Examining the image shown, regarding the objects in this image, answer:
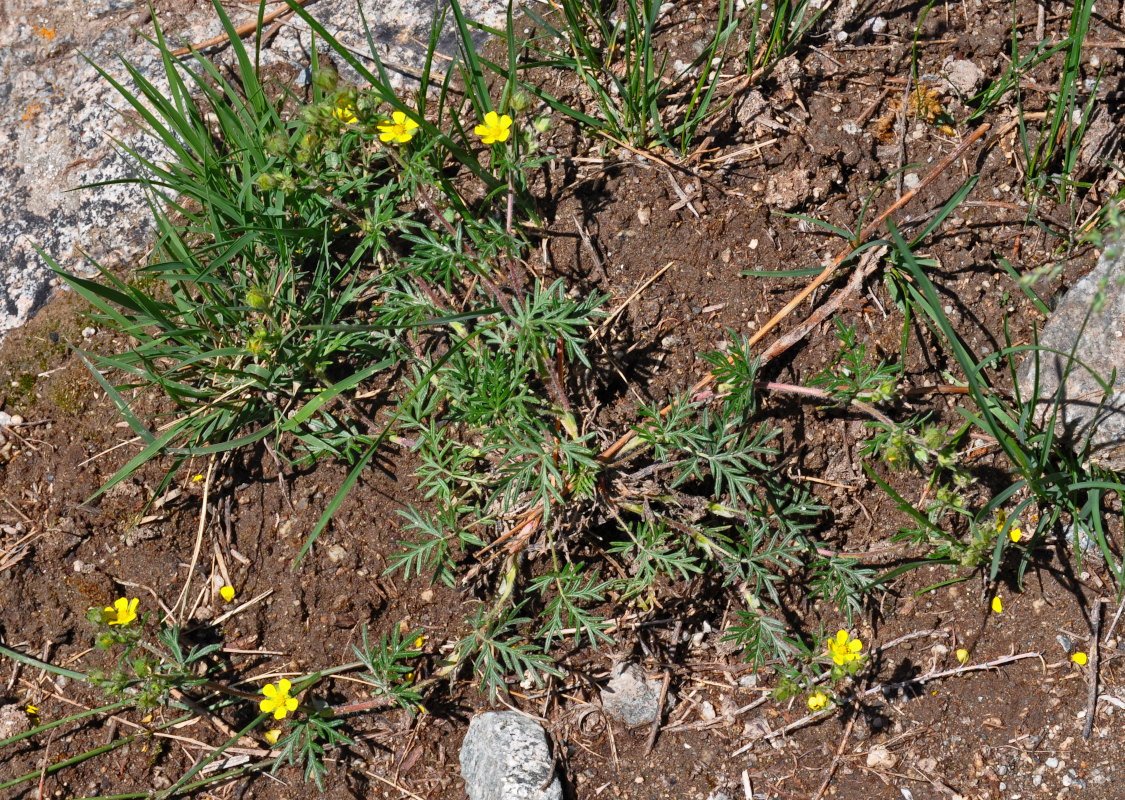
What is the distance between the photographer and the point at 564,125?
3059 mm

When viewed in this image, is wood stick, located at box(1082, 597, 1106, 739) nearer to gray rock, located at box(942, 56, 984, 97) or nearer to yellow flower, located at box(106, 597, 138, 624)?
gray rock, located at box(942, 56, 984, 97)

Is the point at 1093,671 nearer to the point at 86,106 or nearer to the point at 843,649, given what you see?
the point at 843,649

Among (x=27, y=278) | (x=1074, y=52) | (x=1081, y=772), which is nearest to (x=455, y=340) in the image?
(x=27, y=278)

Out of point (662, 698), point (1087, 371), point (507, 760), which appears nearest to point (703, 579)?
point (662, 698)

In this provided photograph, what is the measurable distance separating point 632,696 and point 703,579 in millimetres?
478

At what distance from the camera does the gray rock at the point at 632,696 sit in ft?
9.04

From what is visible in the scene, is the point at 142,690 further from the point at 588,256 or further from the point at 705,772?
the point at 588,256

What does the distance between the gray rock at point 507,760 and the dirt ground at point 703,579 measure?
0.08 metres

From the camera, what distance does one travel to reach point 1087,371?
261 centimetres

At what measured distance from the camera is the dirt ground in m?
2.67

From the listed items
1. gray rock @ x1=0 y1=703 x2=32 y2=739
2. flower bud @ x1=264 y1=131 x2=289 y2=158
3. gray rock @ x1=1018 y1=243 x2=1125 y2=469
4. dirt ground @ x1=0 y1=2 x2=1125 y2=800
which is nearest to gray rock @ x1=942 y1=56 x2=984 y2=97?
dirt ground @ x1=0 y1=2 x2=1125 y2=800

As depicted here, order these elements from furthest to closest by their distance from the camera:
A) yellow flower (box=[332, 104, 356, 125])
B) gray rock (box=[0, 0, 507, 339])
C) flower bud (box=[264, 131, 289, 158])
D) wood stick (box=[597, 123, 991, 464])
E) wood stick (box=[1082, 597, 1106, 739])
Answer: gray rock (box=[0, 0, 507, 339])
wood stick (box=[597, 123, 991, 464])
wood stick (box=[1082, 597, 1106, 739])
flower bud (box=[264, 131, 289, 158])
yellow flower (box=[332, 104, 356, 125])

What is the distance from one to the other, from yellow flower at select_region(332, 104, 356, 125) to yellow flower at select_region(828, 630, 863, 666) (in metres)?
2.19

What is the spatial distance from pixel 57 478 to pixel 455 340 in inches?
65.8
